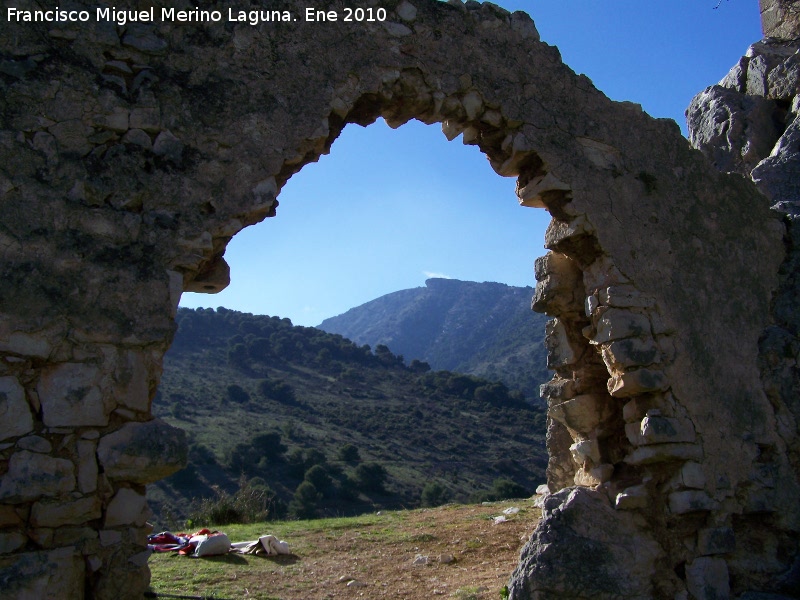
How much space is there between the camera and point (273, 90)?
4438 mm

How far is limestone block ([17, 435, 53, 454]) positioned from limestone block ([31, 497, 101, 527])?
233mm

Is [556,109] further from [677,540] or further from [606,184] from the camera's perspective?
[677,540]

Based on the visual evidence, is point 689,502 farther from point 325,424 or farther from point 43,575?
point 325,424

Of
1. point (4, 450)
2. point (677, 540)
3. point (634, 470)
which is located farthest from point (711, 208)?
point (4, 450)

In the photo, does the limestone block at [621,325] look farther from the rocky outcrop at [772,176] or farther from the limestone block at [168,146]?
the limestone block at [168,146]

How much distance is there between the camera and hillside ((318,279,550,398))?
157 ft

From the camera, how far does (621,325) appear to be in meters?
5.07

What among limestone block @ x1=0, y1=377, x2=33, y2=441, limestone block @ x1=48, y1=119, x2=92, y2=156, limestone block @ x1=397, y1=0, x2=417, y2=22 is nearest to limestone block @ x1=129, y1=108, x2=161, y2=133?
limestone block @ x1=48, y1=119, x2=92, y2=156

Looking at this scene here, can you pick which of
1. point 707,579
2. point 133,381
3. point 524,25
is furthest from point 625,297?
point 133,381

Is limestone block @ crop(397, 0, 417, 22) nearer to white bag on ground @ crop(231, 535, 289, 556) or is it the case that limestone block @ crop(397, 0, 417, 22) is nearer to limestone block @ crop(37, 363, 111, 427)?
limestone block @ crop(37, 363, 111, 427)

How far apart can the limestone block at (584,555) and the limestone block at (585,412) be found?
79cm

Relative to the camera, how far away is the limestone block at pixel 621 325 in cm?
506

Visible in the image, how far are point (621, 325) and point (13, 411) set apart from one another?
11.7 feet

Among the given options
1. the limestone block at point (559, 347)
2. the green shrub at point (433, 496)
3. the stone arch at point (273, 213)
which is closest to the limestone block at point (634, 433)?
the stone arch at point (273, 213)
